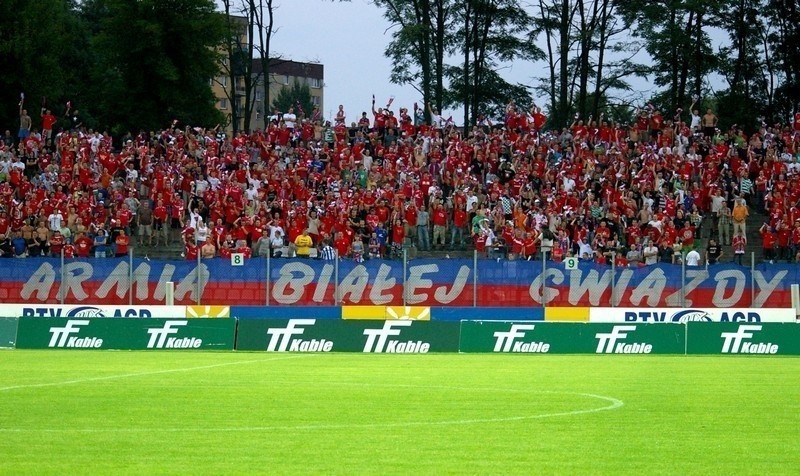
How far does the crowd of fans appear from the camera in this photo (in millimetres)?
40625

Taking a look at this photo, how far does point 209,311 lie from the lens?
36094 millimetres

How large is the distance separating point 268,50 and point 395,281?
111 ft

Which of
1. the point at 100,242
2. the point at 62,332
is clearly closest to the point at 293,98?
the point at 100,242

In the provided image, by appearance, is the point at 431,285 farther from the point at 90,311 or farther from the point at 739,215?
the point at 739,215

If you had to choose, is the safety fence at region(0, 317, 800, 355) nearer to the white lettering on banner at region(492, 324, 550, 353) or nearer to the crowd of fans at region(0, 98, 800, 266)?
the white lettering on banner at region(492, 324, 550, 353)

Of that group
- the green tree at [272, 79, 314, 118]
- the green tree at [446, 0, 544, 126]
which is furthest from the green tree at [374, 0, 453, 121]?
the green tree at [272, 79, 314, 118]

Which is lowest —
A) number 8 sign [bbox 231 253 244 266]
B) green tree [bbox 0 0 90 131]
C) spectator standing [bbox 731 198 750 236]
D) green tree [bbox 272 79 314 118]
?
number 8 sign [bbox 231 253 244 266]

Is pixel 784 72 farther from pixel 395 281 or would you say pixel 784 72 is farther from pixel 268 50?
pixel 395 281

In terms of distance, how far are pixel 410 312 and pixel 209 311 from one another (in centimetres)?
570

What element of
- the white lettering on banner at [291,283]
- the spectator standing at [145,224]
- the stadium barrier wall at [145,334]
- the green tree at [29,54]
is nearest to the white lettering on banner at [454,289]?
the white lettering on banner at [291,283]

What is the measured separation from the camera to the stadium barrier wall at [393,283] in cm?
3631

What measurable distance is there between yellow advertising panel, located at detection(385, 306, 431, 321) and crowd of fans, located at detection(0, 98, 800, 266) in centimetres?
374

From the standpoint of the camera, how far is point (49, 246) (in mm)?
41438

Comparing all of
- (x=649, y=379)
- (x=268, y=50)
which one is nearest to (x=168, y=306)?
(x=649, y=379)
